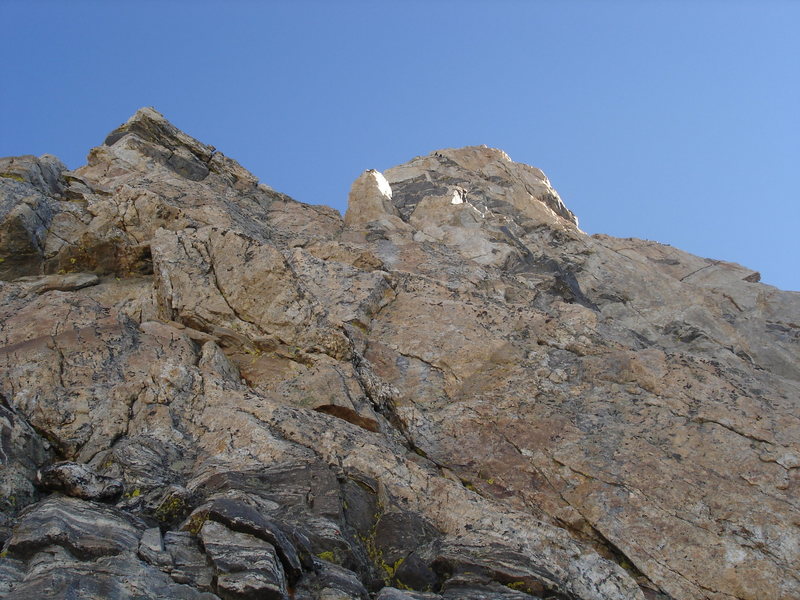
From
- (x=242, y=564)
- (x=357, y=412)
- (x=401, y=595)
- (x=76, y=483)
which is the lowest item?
(x=242, y=564)

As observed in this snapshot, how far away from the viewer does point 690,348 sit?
83.9 ft

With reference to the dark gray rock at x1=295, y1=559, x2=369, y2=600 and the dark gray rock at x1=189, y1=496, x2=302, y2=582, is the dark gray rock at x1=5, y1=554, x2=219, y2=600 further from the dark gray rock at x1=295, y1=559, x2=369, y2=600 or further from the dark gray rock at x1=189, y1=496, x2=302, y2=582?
the dark gray rock at x1=295, y1=559, x2=369, y2=600

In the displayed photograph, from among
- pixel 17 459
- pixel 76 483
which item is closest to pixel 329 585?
pixel 76 483

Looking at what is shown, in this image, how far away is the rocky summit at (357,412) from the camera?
12.6 m

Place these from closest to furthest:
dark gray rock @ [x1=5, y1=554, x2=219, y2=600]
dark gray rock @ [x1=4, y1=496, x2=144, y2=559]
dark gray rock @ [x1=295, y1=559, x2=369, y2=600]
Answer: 1. dark gray rock @ [x1=5, y1=554, x2=219, y2=600]
2. dark gray rock @ [x1=4, y1=496, x2=144, y2=559]
3. dark gray rock @ [x1=295, y1=559, x2=369, y2=600]

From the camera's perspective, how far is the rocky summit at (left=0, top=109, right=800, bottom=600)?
1258 cm

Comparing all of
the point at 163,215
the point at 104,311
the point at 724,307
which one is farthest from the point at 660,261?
the point at 104,311

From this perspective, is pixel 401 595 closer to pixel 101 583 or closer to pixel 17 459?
pixel 101 583

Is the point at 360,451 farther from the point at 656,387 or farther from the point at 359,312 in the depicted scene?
the point at 656,387

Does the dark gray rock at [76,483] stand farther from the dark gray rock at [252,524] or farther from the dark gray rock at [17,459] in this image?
the dark gray rock at [252,524]

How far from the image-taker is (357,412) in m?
17.8

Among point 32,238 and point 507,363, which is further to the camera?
point 32,238

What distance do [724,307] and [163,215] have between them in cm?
2074

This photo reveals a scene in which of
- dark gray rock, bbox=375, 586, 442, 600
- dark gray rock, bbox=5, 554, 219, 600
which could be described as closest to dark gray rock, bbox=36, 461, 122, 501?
dark gray rock, bbox=5, 554, 219, 600
